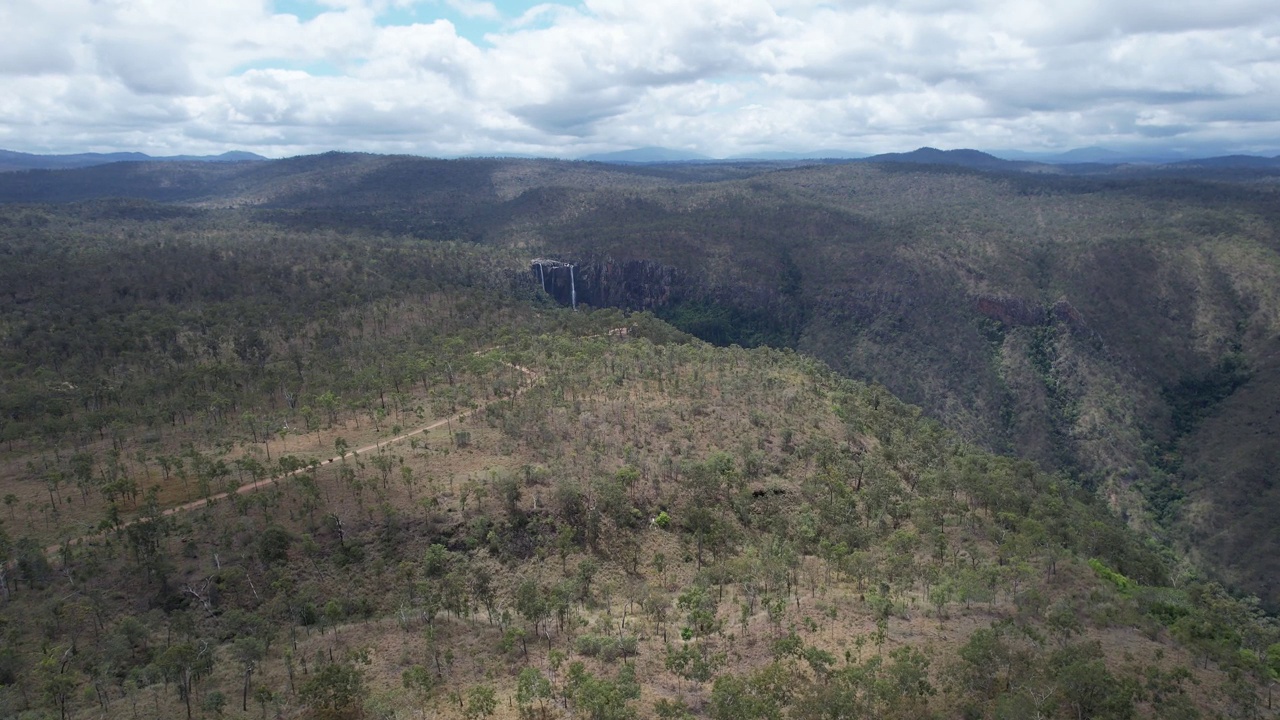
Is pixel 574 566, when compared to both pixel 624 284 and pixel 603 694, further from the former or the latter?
pixel 624 284

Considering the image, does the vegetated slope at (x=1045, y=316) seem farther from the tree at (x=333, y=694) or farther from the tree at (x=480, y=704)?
the tree at (x=333, y=694)

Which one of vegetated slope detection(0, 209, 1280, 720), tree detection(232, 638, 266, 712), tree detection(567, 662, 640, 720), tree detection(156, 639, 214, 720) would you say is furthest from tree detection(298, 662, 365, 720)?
tree detection(567, 662, 640, 720)

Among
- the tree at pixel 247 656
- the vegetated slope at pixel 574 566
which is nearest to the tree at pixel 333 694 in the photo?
the vegetated slope at pixel 574 566

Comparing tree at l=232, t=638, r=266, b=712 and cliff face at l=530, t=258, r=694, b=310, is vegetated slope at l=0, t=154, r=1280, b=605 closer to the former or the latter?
cliff face at l=530, t=258, r=694, b=310

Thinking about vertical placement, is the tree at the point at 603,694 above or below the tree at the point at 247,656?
above

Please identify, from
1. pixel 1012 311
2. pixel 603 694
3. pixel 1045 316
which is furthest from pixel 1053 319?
pixel 603 694

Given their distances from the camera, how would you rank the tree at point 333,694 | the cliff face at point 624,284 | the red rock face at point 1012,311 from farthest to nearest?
1. the cliff face at point 624,284
2. the red rock face at point 1012,311
3. the tree at point 333,694
